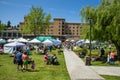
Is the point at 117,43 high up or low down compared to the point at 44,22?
down

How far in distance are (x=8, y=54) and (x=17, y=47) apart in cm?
213

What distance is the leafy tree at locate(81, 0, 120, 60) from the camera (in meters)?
28.2

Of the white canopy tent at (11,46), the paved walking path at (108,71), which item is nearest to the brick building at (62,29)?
the white canopy tent at (11,46)

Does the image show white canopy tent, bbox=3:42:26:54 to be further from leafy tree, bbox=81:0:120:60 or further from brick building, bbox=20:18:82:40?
brick building, bbox=20:18:82:40

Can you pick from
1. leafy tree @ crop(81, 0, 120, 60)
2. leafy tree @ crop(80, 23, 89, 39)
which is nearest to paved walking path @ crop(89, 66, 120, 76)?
leafy tree @ crop(81, 0, 120, 60)

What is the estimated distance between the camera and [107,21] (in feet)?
96.9

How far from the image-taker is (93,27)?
3039cm

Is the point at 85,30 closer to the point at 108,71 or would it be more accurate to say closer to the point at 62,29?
the point at 108,71

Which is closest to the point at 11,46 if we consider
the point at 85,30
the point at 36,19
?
→ the point at 85,30

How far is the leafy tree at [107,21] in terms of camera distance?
28219mm

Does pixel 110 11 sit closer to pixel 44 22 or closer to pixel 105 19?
pixel 105 19

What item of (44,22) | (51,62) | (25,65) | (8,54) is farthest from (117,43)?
(44,22)

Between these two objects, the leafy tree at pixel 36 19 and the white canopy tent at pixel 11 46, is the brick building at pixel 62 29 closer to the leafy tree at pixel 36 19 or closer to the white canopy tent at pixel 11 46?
the leafy tree at pixel 36 19

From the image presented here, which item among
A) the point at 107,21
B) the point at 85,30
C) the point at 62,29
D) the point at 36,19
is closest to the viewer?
the point at 107,21
